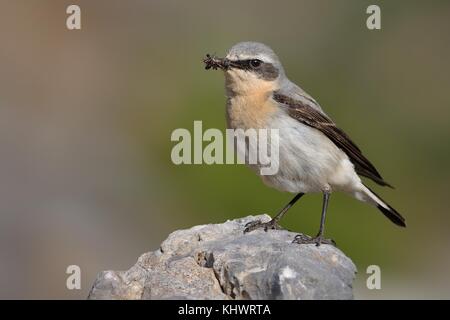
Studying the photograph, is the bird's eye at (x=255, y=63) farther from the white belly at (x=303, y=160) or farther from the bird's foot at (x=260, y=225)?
the bird's foot at (x=260, y=225)

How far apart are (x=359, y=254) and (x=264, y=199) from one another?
2.31 meters

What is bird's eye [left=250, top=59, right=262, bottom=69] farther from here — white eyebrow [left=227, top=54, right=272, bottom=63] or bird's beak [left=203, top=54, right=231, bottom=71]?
bird's beak [left=203, top=54, right=231, bottom=71]

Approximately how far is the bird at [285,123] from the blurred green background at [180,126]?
4548mm

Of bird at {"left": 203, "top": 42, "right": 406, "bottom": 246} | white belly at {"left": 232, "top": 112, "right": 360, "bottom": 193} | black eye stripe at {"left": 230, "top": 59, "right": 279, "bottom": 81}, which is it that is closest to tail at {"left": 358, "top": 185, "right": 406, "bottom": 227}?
bird at {"left": 203, "top": 42, "right": 406, "bottom": 246}

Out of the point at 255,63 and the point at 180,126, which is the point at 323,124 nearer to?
the point at 255,63

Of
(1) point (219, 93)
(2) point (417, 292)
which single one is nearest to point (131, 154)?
(1) point (219, 93)

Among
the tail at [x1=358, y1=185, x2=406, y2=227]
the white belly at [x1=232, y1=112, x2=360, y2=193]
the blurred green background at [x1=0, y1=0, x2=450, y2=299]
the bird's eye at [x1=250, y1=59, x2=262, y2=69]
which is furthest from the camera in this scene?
the blurred green background at [x1=0, y1=0, x2=450, y2=299]

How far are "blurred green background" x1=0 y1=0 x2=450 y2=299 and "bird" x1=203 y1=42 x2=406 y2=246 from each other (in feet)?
14.9

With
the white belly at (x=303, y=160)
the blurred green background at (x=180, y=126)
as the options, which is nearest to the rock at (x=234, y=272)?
the white belly at (x=303, y=160)

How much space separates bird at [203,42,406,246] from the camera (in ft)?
36.2

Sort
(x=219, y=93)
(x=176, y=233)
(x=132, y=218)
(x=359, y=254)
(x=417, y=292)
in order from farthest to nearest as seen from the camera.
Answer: (x=219, y=93) → (x=132, y=218) → (x=359, y=254) → (x=417, y=292) → (x=176, y=233)

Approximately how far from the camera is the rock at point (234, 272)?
906 centimetres

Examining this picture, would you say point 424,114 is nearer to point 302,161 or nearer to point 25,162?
point 25,162

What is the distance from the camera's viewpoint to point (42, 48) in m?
27.4
